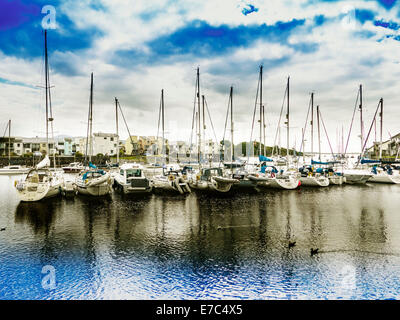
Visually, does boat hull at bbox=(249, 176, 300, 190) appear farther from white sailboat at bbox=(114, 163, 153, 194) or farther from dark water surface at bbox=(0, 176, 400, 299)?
white sailboat at bbox=(114, 163, 153, 194)

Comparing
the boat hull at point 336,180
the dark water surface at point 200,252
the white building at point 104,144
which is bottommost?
the dark water surface at point 200,252

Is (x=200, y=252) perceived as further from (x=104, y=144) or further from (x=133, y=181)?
(x=104, y=144)

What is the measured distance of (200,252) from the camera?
12.7 meters

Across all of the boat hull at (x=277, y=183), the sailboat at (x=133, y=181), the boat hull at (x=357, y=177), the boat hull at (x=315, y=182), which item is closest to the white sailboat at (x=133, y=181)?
the sailboat at (x=133, y=181)

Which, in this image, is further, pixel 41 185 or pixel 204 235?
pixel 41 185

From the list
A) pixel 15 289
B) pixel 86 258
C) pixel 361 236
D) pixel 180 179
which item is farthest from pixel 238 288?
pixel 180 179

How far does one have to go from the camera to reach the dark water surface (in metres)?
9.45

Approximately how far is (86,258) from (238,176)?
26.5 m

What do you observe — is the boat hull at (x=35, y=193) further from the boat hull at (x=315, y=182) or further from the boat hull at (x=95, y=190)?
the boat hull at (x=315, y=182)

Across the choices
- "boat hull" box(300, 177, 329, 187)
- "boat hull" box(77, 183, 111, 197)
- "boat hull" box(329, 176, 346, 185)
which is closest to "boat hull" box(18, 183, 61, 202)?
"boat hull" box(77, 183, 111, 197)

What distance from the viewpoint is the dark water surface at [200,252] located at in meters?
9.45

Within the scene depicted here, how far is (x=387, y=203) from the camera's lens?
25469 mm

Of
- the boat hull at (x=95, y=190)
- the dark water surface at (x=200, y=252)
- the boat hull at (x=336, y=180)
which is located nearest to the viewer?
the dark water surface at (x=200, y=252)
